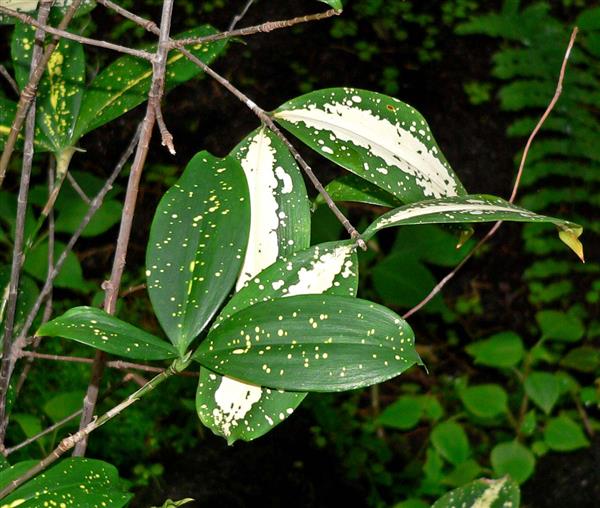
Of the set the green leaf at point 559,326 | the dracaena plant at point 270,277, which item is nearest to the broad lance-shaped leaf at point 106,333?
the dracaena plant at point 270,277

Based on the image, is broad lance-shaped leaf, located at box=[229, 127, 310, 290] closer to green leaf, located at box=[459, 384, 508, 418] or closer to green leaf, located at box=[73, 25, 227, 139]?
green leaf, located at box=[73, 25, 227, 139]

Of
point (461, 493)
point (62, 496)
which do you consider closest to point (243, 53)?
point (461, 493)

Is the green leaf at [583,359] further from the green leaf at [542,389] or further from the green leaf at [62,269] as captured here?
the green leaf at [62,269]

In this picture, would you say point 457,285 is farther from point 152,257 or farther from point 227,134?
point 152,257

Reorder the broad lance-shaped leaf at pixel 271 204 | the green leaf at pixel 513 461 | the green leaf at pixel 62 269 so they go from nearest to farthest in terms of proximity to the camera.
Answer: the broad lance-shaped leaf at pixel 271 204 < the green leaf at pixel 513 461 < the green leaf at pixel 62 269

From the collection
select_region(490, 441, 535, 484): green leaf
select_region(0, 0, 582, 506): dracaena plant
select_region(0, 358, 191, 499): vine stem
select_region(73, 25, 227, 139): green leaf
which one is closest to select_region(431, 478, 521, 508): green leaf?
select_region(0, 0, 582, 506): dracaena plant

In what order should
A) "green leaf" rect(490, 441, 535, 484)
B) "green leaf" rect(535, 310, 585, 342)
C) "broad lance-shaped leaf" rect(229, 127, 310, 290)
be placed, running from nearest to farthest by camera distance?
"broad lance-shaped leaf" rect(229, 127, 310, 290), "green leaf" rect(490, 441, 535, 484), "green leaf" rect(535, 310, 585, 342)
